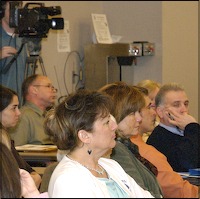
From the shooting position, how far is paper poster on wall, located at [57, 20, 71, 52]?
7.06 meters

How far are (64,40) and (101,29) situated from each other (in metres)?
0.49

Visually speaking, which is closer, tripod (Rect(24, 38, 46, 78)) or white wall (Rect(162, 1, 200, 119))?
tripod (Rect(24, 38, 46, 78))

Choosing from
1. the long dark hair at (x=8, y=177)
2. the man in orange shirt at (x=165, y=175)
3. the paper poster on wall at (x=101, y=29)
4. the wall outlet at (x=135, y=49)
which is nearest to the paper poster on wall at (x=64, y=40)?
the paper poster on wall at (x=101, y=29)

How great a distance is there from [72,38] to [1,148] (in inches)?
210

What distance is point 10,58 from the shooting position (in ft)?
19.2

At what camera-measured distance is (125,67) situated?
739 centimetres

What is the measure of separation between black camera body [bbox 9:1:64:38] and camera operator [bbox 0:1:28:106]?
106 mm

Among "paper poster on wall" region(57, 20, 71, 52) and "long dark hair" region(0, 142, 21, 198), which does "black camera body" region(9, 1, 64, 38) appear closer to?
"paper poster on wall" region(57, 20, 71, 52)

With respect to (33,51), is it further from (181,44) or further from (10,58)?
(181,44)

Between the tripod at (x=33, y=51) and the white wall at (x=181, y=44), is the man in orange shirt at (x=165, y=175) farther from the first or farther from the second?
the white wall at (x=181, y=44)

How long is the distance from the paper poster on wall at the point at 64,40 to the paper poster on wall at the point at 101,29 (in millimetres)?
343

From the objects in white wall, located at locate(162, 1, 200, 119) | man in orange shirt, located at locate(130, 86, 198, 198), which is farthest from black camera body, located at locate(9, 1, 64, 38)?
man in orange shirt, located at locate(130, 86, 198, 198)

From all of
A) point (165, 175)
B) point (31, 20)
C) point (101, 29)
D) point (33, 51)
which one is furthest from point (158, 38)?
point (165, 175)

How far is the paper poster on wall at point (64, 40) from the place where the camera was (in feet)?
23.2
